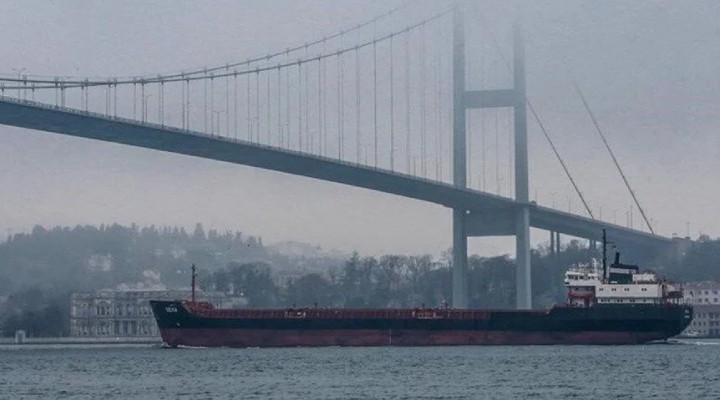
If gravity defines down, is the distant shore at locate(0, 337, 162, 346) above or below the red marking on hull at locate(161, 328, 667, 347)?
above

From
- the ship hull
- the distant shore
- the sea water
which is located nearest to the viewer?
the sea water

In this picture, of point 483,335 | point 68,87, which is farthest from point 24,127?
point 483,335

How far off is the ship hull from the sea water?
3.96 feet

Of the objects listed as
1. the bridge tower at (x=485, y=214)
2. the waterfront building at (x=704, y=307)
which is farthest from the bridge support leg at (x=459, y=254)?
the waterfront building at (x=704, y=307)

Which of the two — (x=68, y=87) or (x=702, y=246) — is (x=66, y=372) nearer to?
(x=68, y=87)

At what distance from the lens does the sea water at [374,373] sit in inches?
1501

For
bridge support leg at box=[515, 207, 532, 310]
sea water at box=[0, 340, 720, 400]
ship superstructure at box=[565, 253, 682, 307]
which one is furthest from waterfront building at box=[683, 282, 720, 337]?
sea water at box=[0, 340, 720, 400]

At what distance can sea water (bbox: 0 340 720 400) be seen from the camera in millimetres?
38125

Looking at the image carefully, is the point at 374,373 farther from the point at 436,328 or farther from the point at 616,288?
the point at 616,288

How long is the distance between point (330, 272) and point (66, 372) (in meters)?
72.1

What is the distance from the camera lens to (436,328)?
6178 centimetres

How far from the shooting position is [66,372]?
47250 millimetres

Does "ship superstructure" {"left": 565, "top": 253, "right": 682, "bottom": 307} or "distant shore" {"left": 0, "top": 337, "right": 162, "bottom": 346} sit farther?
"distant shore" {"left": 0, "top": 337, "right": 162, "bottom": 346}

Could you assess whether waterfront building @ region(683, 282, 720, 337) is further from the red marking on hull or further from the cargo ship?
the red marking on hull
